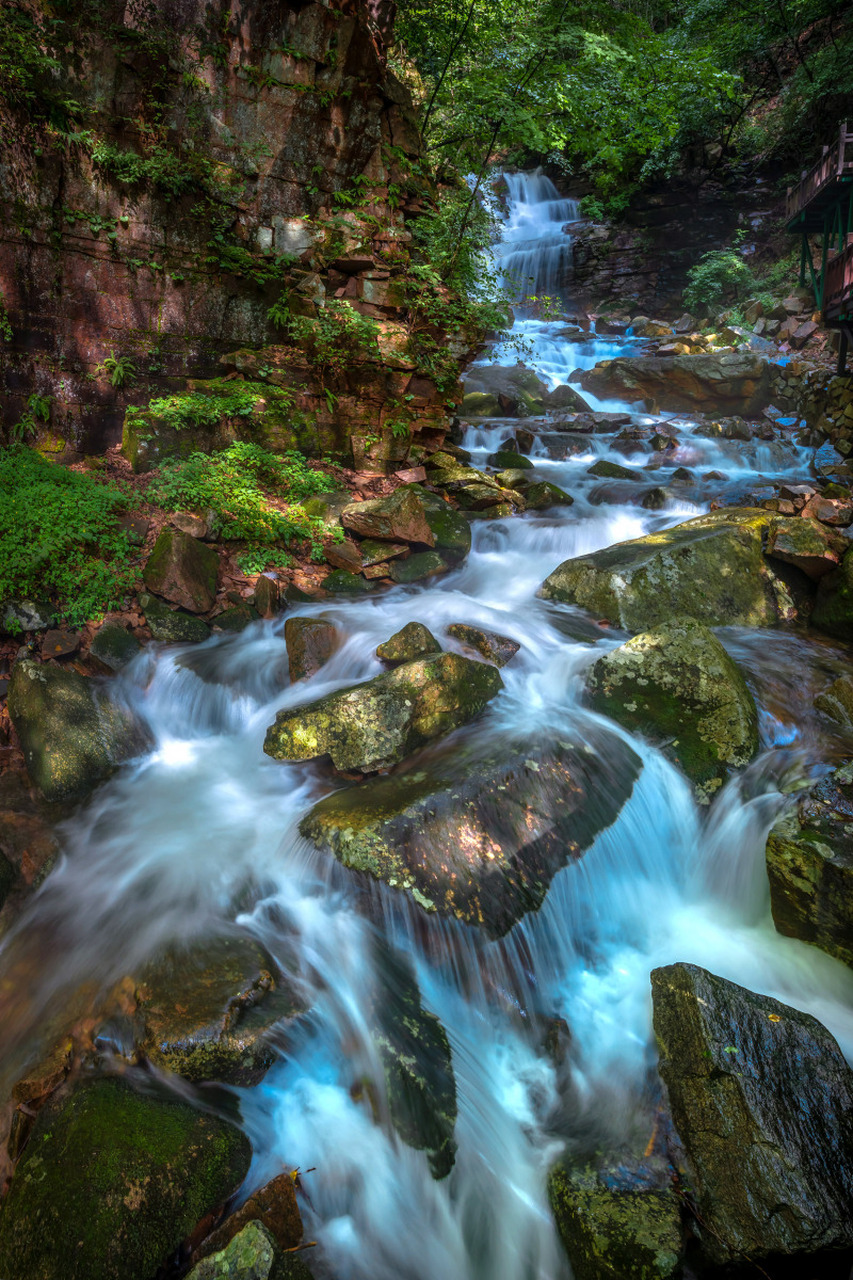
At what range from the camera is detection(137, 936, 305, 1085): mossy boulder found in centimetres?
269

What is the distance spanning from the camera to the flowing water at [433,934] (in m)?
2.61

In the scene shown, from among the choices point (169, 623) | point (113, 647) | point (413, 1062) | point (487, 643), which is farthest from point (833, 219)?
point (413, 1062)

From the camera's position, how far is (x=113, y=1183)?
2.18m

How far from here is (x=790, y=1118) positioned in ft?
7.77

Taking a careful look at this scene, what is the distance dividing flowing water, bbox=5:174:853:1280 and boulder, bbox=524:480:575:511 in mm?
3633

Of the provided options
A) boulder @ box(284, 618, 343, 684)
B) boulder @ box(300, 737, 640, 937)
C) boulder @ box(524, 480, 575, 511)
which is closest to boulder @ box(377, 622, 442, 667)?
boulder @ box(284, 618, 343, 684)

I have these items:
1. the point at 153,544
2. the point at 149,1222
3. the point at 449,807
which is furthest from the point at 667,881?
the point at 153,544

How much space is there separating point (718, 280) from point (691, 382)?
6316 millimetres

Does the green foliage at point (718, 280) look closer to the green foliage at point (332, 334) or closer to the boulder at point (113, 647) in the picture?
the green foliage at point (332, 334)

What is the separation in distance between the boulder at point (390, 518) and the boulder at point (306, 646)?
5.88ft

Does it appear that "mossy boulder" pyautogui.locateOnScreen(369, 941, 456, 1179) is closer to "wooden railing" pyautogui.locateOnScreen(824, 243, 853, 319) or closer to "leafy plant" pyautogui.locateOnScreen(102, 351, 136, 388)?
"leafy plant" pyautogui.locateOnScreen(102, 351, 136, 388)

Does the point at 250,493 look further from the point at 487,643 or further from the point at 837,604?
the point at 837,604

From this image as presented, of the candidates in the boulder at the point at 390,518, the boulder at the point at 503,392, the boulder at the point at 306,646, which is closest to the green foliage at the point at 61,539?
the boulder at the point at 306,646

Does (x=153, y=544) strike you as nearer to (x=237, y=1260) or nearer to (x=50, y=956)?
(x=50, y=956)
